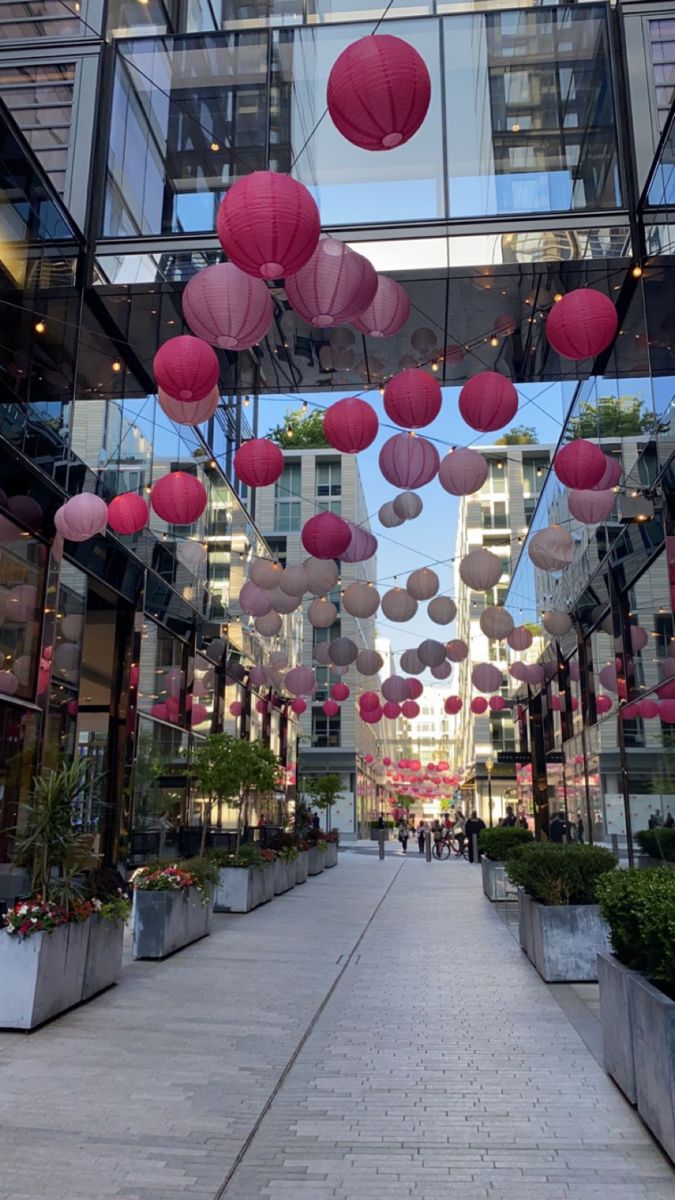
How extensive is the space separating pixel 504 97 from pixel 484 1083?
614 inches

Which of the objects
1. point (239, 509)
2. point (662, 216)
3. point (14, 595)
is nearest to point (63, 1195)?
point (14, 595)

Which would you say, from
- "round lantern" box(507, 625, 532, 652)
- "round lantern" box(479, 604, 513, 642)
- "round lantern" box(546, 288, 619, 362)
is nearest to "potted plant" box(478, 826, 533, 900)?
"round lantern" box(479, 604, 513, 642)

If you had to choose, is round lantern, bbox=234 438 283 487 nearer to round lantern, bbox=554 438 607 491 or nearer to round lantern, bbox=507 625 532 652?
round lantern, bbox=554 438 607 491

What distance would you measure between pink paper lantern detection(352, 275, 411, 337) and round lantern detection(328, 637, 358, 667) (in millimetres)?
9511

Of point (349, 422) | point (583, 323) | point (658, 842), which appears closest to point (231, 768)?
point (658, 842)

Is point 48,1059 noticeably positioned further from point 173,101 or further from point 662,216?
point 173,101

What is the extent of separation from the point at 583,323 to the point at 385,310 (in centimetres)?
224

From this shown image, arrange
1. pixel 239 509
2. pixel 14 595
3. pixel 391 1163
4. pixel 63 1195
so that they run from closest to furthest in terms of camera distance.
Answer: pixel 63 1195 < pixel 391 1163 < pixel 14 595 < pixel 239 509

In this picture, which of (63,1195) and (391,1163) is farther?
(391,1163)

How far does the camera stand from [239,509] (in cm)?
2984

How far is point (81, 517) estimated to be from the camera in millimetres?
11797

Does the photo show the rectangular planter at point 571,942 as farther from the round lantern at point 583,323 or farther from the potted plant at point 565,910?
the round lantern at point 583,323

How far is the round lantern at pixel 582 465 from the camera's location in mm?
11773

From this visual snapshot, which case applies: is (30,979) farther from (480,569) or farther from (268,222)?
(480,569)
